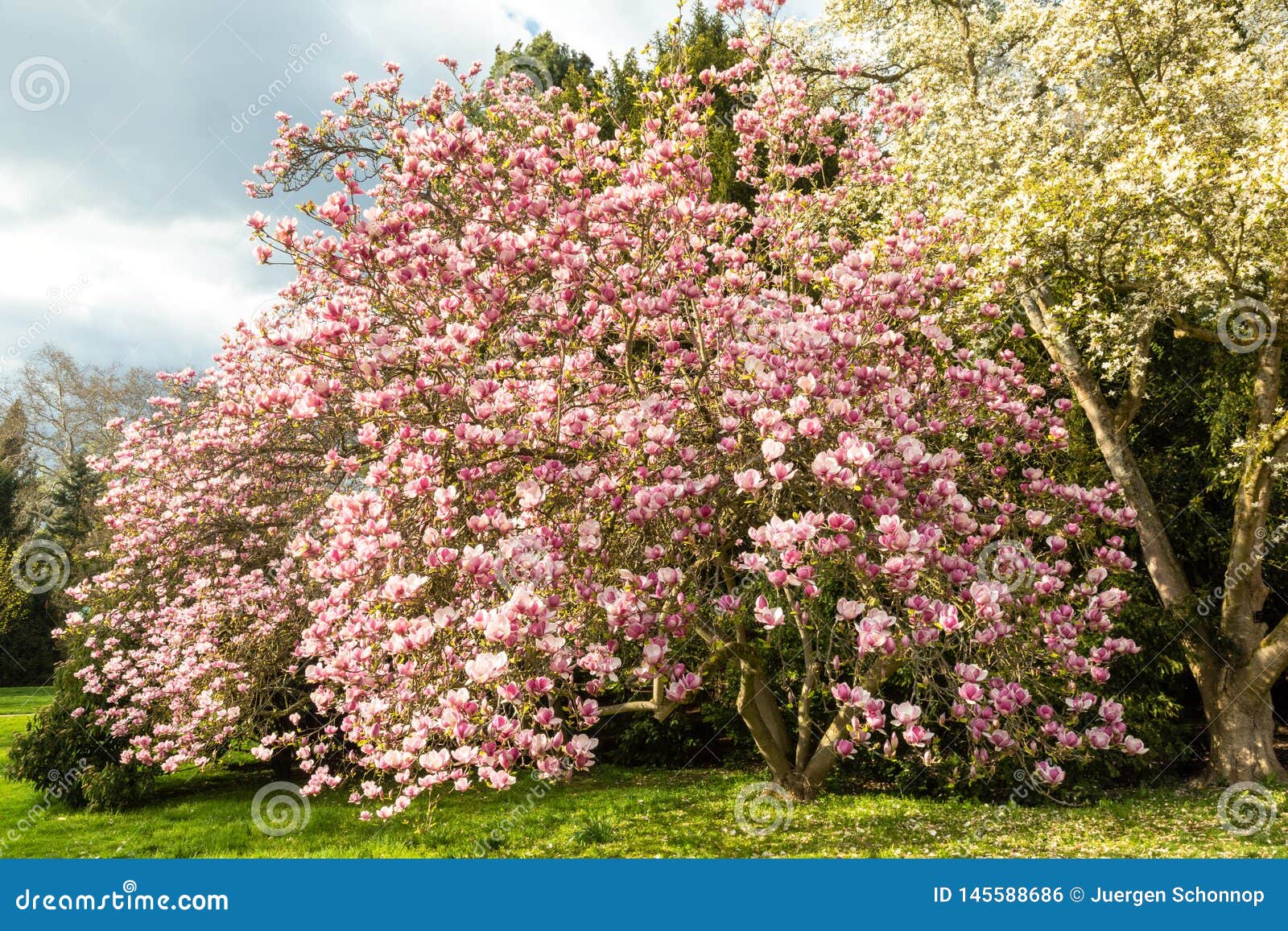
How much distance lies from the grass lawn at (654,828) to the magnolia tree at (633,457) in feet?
4.00

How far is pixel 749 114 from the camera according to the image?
584 centimetres

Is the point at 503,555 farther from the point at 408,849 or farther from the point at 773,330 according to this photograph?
the point at 408,849

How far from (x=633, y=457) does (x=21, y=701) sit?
2260 cm

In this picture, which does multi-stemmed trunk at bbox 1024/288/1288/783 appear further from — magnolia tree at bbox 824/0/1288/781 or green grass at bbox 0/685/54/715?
green grass at bbox 0/685/54/715

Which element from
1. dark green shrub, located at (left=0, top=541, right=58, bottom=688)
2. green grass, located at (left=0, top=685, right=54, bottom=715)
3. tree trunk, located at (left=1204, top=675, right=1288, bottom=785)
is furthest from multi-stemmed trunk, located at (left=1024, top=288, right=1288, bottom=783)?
dark green shrub, located at (left=0, top=541, right=58, bottom=688)

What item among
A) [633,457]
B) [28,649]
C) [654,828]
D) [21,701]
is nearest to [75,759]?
[654,828]

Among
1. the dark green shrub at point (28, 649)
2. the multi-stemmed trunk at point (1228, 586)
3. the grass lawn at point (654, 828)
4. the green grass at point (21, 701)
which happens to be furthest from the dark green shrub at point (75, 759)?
the dark green shrub at point (28, 649)

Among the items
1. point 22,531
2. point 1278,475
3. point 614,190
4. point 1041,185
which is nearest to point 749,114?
point 614,190

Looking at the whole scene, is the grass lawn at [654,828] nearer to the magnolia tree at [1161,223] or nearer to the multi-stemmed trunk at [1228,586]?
the multi-stemmed trunk at [1228,586]

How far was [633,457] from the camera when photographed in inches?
157

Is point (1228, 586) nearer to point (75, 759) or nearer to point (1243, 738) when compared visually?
point (1243, 738)

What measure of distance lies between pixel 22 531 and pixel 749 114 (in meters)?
28.5

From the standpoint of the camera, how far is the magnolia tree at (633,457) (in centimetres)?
343

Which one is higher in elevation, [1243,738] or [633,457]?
[633,457]
